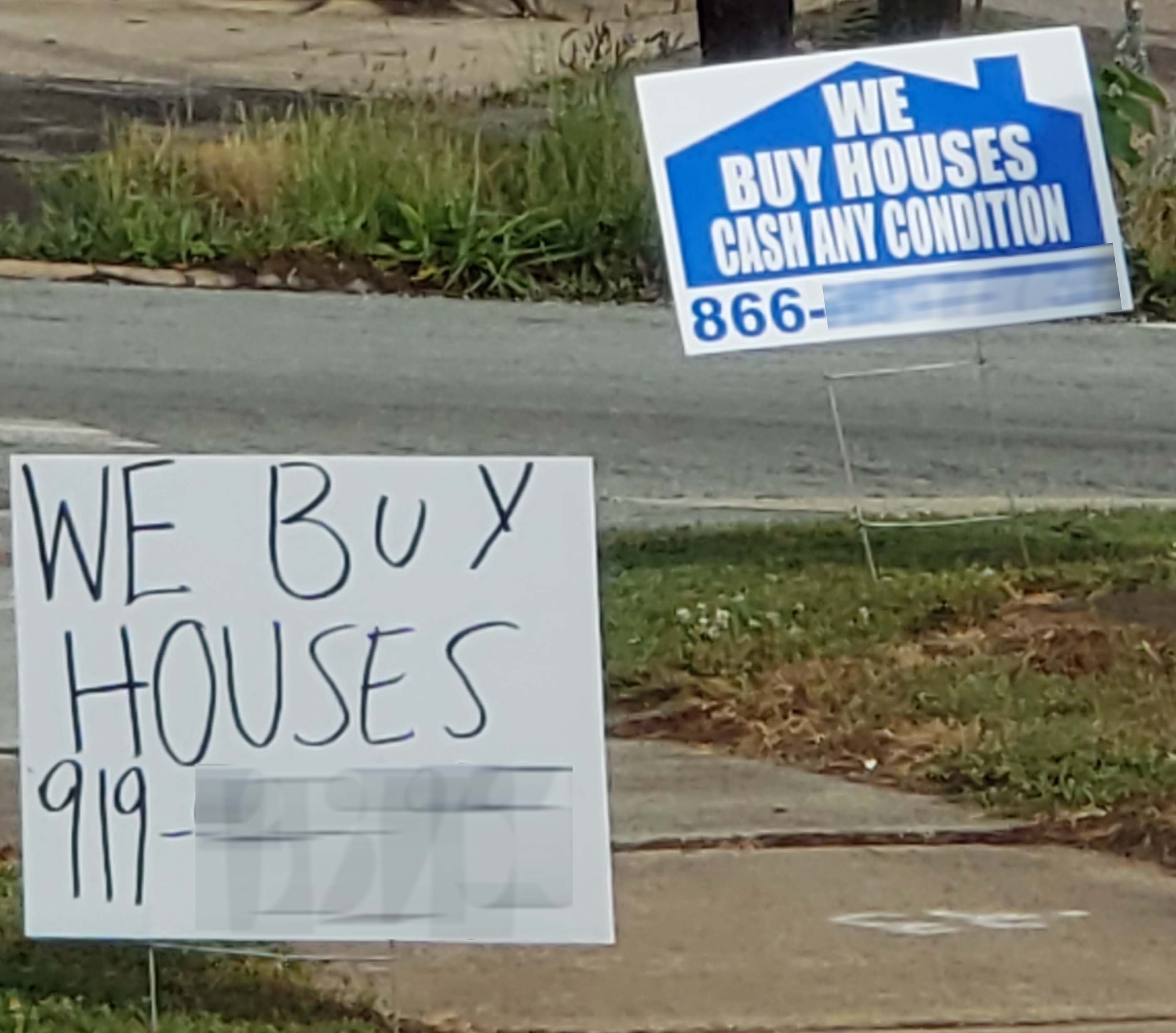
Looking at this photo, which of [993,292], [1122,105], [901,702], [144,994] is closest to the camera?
[144,994]

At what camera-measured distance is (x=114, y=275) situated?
346 inches

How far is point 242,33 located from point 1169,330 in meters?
4.68

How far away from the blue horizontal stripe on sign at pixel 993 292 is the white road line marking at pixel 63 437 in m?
2.73

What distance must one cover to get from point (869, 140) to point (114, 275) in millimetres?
3935

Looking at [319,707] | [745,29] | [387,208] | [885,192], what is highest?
[745,29]

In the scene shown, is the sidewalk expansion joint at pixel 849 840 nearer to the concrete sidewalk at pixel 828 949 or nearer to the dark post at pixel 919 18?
the concrete sidewalk at pixel 828 949

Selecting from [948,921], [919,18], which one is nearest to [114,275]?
[919,18]

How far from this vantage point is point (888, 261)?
5840 millimetres

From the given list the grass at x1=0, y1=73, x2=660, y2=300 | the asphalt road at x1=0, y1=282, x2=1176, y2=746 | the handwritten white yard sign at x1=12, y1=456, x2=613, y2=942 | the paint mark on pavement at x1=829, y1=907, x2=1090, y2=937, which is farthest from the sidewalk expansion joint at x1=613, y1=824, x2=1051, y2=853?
the grass at x1=0, y1=73, x2=660, y2=300

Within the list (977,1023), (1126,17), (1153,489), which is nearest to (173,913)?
(977,1023)

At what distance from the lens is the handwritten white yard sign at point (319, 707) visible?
3.62m

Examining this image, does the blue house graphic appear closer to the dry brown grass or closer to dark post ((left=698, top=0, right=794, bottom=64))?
dark post ((left=698, top=0, right=794, bottom=64))

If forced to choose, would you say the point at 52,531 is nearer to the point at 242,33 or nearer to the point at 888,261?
the point at 888,261

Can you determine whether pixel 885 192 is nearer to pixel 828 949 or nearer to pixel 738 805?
pixel 738 805
